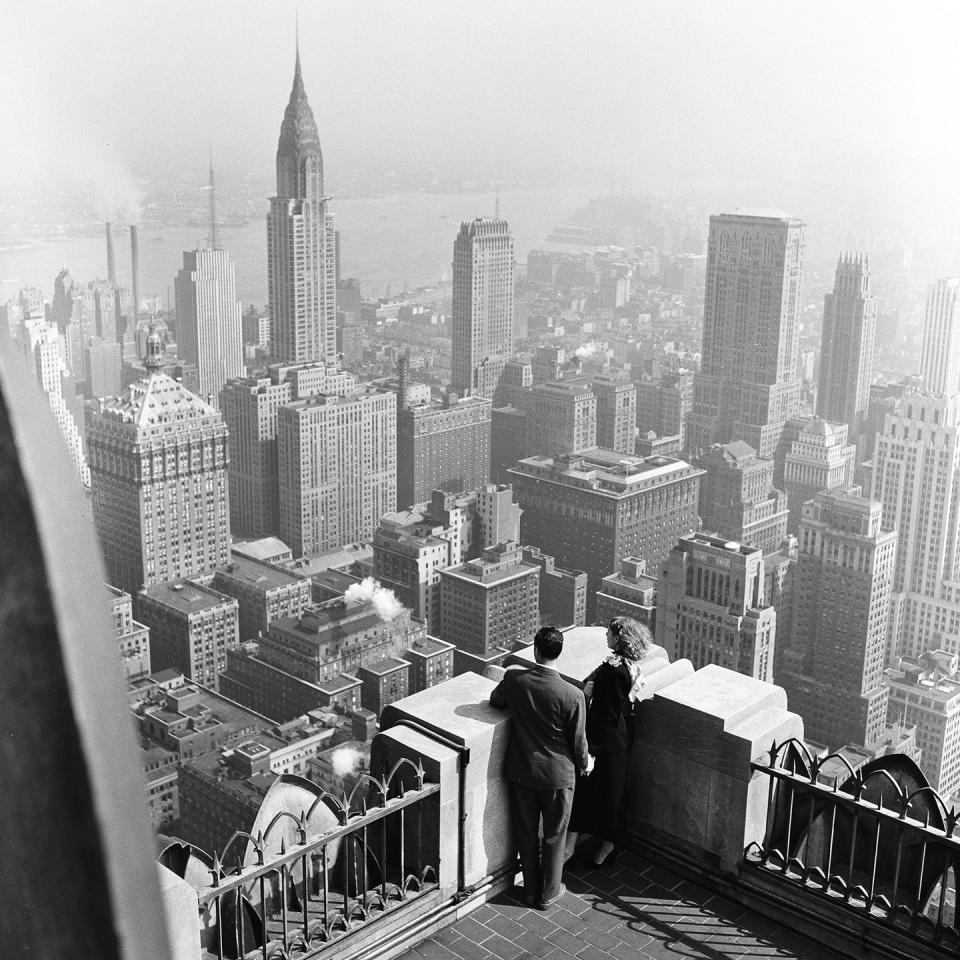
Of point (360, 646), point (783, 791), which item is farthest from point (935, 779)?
point (783, 791)

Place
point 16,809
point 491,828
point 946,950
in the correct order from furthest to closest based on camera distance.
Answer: point 491,828 → point 946,950 → point 16,809

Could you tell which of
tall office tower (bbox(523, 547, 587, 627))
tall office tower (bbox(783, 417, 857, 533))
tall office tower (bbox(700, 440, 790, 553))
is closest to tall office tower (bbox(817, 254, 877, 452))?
tall office tower (bbox(783, 417, 857, 533))

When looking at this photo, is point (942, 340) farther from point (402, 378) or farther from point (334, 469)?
point (334, 469)

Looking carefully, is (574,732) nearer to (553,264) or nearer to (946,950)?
(946,950)

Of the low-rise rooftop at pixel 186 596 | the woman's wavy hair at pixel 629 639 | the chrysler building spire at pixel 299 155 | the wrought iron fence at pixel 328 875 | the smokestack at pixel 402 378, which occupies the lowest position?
the low-rise rooftop at pixel 186 596

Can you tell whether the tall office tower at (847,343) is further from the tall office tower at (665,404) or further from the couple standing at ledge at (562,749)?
the couple standing at ledge at (562,749)

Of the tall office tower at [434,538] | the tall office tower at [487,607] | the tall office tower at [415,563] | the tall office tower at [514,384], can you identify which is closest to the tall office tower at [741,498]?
the tall office tower at [434,538]
